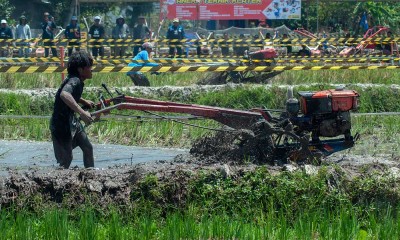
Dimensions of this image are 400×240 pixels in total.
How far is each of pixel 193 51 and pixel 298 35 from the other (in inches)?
202

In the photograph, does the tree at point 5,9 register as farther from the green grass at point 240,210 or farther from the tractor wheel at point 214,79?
the green grass at point 240,210

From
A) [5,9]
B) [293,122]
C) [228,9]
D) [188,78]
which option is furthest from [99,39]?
[293,122]

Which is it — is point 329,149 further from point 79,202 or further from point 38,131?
point 38,131

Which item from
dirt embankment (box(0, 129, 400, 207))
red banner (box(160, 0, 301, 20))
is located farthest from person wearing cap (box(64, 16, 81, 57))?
dirt embankment (box(0, 129, 400, 207))

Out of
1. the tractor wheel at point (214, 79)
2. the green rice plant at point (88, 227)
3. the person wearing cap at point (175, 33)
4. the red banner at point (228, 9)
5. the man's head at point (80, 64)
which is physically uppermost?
the man's head at point (80, 64)

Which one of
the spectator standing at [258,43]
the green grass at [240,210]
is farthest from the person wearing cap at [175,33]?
the green grass at [240,210]

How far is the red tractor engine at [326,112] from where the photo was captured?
1110 centimetres

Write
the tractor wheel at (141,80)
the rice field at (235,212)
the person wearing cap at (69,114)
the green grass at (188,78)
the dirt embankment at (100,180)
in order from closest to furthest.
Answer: the rice field at (235,212) < the dirt embankment at (100,180) < the person wearing cap at (69,114) < the green grass at (188,78) < the tractor wheel at (141,80)

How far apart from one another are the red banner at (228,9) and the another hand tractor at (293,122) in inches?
812

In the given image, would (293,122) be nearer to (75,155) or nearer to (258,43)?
(75,155)

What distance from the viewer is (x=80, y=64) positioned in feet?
34.3

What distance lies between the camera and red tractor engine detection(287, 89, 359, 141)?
11.1 metres

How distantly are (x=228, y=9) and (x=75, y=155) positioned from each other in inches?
778

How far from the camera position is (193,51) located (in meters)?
32.3
